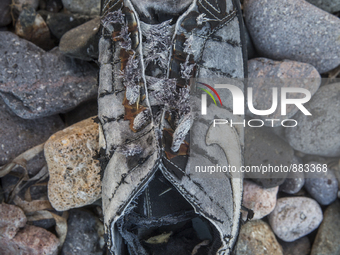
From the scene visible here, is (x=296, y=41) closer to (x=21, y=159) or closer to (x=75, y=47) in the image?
(x=75, y=47)

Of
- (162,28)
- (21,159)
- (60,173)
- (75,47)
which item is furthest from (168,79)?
(21,159)

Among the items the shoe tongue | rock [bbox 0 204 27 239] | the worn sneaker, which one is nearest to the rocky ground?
rock [bbox 0 204 27 239]

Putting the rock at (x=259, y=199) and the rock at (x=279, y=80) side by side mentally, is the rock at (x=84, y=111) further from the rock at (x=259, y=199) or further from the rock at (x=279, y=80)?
the rock at (x=259, y=199)

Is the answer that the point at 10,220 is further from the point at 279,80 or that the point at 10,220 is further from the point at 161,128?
the point at 279,80

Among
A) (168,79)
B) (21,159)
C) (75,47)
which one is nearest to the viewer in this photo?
(168,79)

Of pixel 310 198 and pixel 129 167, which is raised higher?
pixel 129 167

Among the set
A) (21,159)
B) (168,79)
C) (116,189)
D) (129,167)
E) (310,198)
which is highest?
(168,79)

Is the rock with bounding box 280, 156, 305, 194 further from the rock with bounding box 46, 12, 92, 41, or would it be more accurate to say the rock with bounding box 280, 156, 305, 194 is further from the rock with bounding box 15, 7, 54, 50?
the rock with bounding box 15, 7, 54, 50
